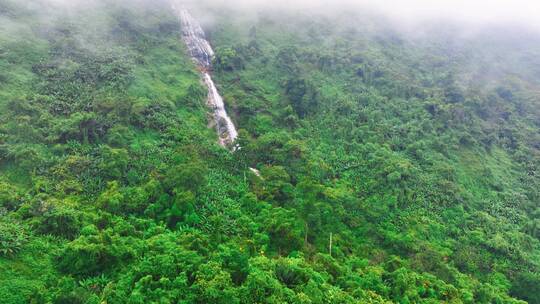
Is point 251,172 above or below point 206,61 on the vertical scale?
below

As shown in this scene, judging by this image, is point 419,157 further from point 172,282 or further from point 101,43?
point 101,43

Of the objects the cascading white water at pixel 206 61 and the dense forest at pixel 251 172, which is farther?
the cascading white water at pixel 206 61

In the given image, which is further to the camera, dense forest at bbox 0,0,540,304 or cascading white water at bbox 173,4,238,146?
cascading white water at bbox 173,4,238,146

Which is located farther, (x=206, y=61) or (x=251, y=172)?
(x=206, y=61)
